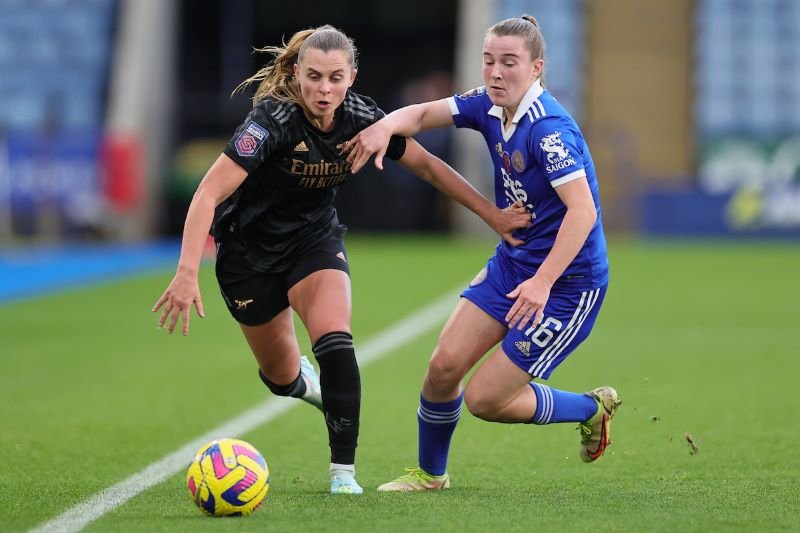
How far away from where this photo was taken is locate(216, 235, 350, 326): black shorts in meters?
6.36

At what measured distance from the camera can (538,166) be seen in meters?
5.82

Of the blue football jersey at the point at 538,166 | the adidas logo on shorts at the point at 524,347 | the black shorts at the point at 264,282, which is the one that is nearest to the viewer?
the blue football jersey at the point at 538,166

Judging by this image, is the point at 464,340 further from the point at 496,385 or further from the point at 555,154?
the point at 555,154

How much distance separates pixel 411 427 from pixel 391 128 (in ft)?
8.17

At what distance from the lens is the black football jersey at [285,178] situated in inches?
230

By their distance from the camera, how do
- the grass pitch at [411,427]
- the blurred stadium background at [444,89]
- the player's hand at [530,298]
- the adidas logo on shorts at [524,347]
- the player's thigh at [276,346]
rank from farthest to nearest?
the blurred stadium background at [444,89], the player's thigh at [276,346], the adidas logo on shorts at [524,347], the player's hand at [530,298], the grass pitch at [411,427]

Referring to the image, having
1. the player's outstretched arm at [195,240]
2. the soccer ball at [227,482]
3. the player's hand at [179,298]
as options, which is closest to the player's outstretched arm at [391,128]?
the player's outstretched arm at [195,240]

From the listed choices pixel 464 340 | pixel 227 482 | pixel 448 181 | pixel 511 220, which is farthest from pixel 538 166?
pixel 227 482

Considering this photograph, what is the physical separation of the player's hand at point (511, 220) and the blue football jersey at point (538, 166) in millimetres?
29

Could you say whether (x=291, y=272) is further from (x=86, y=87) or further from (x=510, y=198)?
(x=86, y=87)

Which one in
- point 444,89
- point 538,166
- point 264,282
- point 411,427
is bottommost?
point 444,89

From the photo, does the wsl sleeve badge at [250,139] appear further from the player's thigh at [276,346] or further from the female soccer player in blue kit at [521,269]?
the player's thigh at [276,346]

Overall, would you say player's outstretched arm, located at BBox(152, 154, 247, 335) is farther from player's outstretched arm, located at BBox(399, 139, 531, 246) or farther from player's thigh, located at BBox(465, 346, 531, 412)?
player's thigh, located at BBox(465, 346, 531, 412)

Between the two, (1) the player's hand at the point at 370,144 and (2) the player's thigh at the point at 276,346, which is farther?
(2) the player's thigh at the point at 276,346
